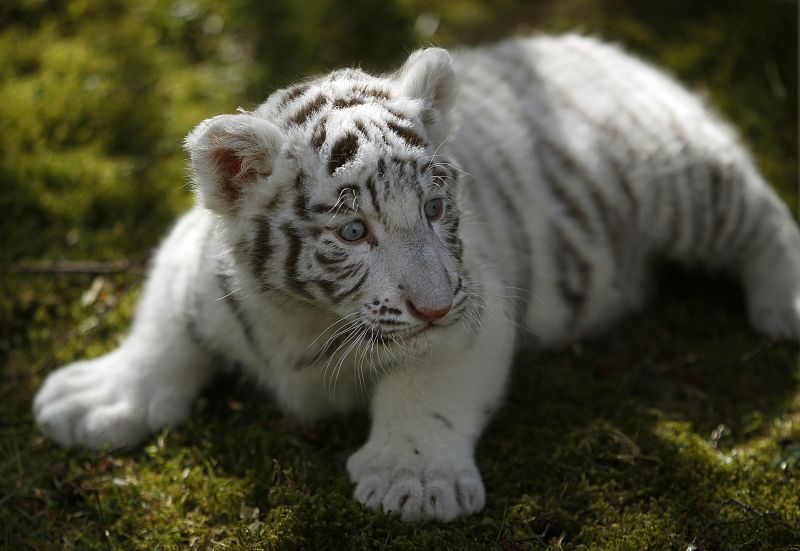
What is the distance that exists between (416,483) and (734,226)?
2.30m

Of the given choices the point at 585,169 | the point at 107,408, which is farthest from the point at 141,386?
the point at 585,169

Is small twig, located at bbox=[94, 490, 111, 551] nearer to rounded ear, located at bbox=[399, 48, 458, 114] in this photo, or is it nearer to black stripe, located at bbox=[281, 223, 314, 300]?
black stripe, located at bbox=[281, 223, 314, 300]

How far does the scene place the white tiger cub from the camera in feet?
9.87

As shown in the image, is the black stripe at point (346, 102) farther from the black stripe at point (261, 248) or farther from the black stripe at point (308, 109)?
the black stripe at point (261, 248)

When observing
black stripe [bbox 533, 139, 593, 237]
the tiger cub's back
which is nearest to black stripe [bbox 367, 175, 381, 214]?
the tiger cub's back

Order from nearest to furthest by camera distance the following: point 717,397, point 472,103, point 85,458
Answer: point 85,458 → point 717,397 → point 472,103

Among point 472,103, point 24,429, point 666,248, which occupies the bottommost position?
point 24,429

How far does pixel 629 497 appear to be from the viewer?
3.34m

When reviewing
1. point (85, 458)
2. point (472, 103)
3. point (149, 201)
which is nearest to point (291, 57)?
point (149, 201)

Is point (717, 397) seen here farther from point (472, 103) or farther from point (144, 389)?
point (144, 389)

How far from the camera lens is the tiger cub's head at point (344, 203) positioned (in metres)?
2.96

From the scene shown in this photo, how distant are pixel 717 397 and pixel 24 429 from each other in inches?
114

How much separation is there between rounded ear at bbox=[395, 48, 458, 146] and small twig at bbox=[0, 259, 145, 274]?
1.93 meters

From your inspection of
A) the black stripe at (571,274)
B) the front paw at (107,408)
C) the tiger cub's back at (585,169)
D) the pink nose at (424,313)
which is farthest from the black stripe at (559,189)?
the front paw at (107,408)
